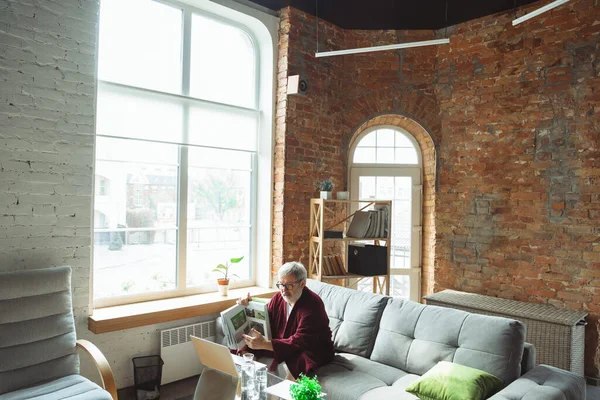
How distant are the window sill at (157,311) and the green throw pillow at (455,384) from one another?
2048 millimetres

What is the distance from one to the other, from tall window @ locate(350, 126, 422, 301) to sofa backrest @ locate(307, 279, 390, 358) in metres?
1.80

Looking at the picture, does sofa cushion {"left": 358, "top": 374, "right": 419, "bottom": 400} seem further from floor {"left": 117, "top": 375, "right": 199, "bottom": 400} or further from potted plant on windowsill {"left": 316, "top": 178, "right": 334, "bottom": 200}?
potted plant on windowsill {"left": 316, "top": 178, "right": 334, "bottom": 200}

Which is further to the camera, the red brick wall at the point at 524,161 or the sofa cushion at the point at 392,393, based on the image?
the red brick wall at the point at 524,161

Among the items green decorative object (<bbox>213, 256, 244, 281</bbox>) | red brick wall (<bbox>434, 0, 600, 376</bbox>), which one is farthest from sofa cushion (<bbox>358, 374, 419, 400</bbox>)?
red brick wall (<bbox>434, 0, 600, 376</bbox>)

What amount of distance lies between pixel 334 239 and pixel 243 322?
1693mm

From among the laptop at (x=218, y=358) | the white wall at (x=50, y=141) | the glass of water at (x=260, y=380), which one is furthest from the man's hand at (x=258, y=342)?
the white wall at (x=50, y=141)

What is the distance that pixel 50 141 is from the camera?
3352 mm

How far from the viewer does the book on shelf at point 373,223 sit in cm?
480

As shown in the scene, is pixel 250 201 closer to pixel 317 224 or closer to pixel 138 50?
pixel 317 224

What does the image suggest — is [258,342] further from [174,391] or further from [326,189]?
[326,189]

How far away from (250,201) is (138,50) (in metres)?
1.87

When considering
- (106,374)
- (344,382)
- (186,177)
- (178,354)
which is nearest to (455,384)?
(344,382)

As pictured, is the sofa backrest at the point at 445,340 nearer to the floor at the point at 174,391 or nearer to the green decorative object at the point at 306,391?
the green decorative object at the point at 306,391

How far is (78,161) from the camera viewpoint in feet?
11.4
